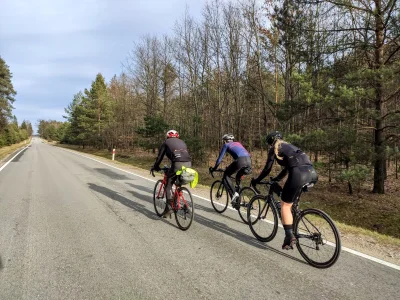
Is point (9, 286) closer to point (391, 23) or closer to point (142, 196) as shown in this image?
point (142, 196)

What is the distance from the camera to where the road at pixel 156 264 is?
11.0 ft

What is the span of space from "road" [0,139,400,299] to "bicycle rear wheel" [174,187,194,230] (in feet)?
0.61

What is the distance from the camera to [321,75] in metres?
11.1

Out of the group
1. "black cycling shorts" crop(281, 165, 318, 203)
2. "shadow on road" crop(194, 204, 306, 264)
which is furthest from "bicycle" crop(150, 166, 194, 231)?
"black cycling shorts" crop(281, 165, 318, 203)

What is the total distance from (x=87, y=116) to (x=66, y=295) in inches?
1865

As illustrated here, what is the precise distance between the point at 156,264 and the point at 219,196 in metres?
3.52

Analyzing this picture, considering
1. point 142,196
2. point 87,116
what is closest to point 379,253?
point 142,196

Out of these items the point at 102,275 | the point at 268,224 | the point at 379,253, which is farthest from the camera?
the point at 268,224

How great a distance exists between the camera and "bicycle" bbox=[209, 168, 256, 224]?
639cm

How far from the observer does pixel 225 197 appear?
24.0 ft

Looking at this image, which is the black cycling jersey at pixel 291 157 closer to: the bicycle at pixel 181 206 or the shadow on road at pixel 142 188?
the bicycle at pixel 181 206

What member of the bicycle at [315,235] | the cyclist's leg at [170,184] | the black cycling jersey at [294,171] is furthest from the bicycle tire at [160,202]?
the black cycling jersey at [294,171]

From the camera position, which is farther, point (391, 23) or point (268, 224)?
point (391, 23)

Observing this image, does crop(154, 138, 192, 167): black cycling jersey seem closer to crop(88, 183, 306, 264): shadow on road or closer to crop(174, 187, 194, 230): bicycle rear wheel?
crop(174, 187, 194, 230): bicycle rear wheel
